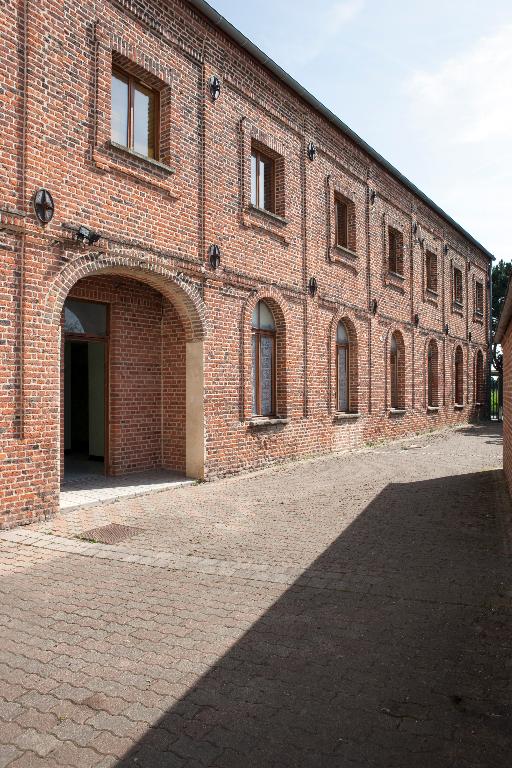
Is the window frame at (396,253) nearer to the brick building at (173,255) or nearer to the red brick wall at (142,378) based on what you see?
the brick building at (173,255)

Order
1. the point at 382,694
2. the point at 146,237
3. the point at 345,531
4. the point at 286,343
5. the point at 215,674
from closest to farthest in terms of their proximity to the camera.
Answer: the point at 382,694 → the point at 215,674 → the point at 345,531 → the point at 146,237 → the point at 286,343

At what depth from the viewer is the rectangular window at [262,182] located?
11.1 metres

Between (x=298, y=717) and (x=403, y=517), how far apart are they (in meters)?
4.46

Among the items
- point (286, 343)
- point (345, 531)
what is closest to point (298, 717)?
point (345, 531)

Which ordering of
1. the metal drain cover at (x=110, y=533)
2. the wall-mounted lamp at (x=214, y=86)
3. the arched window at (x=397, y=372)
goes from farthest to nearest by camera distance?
the arched window at (x=397, y=372), the wall-mounted lamp at (x=214, y=86), the metal drain cover at (x=110, y=533)

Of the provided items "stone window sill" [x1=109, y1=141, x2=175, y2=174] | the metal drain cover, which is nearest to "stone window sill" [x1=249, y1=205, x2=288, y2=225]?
"stone window sill" [x1=109, y1=141, x2=175, y2=174]

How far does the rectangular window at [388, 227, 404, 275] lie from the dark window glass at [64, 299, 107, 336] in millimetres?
10827

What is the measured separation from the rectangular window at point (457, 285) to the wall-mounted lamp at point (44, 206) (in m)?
18.7

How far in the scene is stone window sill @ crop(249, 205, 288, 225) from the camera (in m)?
10.5

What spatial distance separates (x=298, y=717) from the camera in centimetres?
272

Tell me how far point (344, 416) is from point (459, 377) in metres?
11.1

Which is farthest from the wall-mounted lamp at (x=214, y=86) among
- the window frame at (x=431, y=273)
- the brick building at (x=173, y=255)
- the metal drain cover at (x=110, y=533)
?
the window frame at (x=431, y=273)

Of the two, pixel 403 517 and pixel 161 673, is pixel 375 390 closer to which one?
pixel 403 517

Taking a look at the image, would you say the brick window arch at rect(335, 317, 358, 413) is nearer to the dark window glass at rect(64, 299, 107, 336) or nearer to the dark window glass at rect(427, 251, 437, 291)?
the dark window glass at rect(64, 299, 107, 336)
